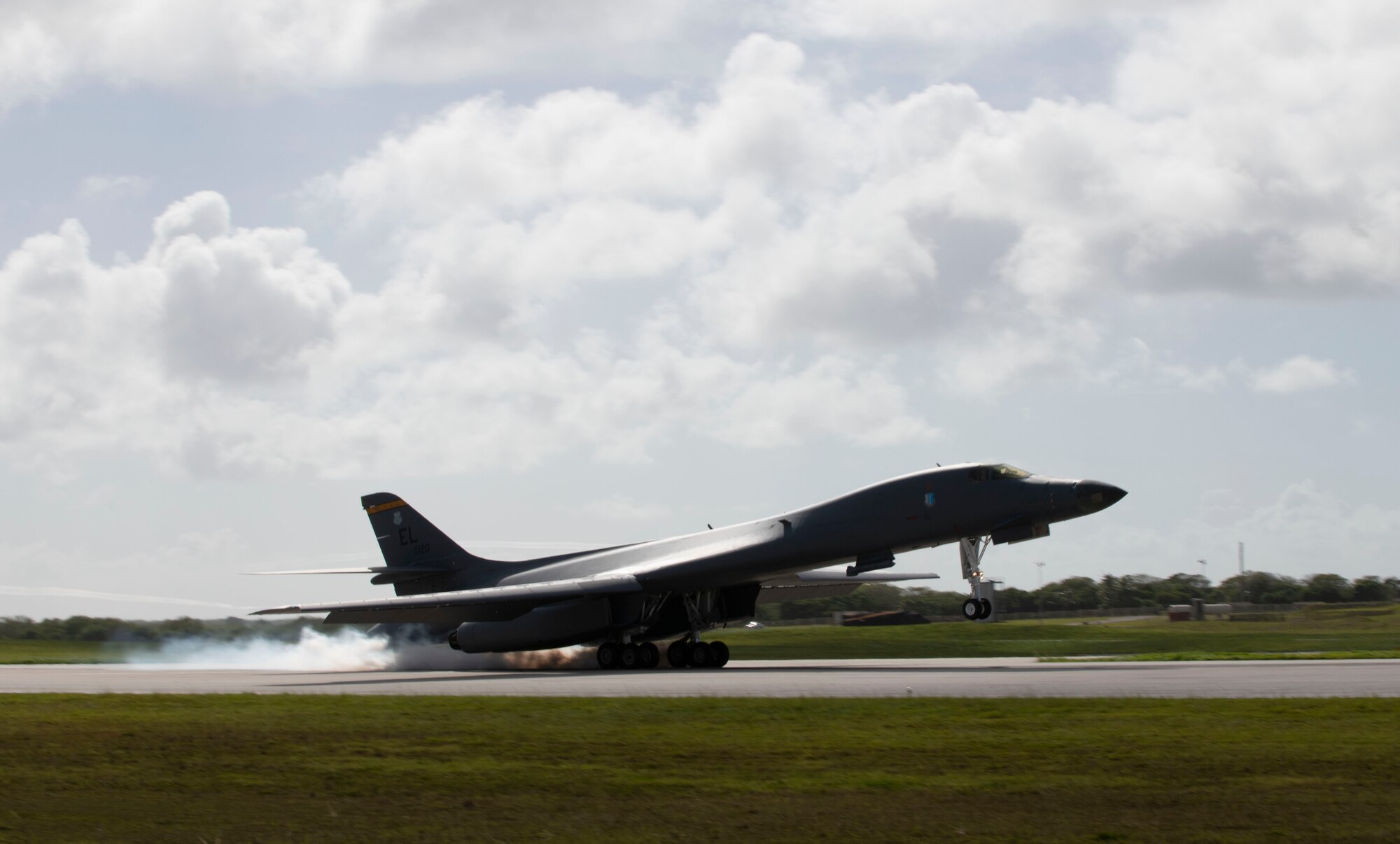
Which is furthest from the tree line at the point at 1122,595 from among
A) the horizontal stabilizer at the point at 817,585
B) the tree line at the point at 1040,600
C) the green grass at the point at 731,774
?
the green grass at the point at 731,774

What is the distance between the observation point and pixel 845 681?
73.3ft

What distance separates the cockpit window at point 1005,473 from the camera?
87.8ft

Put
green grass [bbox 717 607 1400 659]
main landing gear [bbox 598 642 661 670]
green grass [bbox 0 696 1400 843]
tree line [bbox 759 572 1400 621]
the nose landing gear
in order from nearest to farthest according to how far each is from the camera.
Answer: green grass [bbox 0 696 1400 843] → the nose landing gear → main landing gear [bbox 598 642 661 670] → green grass [bbox 717 607 1400 659] → tree line [bbox 759 572 1400 621]

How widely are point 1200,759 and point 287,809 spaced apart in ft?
23.0

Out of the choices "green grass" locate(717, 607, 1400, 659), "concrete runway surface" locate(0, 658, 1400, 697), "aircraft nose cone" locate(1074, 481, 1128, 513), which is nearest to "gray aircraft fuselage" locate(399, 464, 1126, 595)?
"aircraft nose cone" locate(1074, 481, 1128, 513)

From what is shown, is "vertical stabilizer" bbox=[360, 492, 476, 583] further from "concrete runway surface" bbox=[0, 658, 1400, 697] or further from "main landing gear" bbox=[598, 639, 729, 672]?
"main landing gear" bbox=[598, 639, 729, 672]

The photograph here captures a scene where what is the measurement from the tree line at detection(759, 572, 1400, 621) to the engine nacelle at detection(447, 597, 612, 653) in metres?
30.4

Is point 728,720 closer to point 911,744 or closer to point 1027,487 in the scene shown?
point 911,744

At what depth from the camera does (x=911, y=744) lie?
1220cm

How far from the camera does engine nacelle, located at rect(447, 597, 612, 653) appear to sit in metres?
30.9

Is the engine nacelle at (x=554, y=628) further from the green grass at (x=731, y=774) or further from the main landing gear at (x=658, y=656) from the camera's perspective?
the green grass at (x=731, y=774)

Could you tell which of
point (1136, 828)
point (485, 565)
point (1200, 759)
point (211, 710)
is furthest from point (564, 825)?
point (485, 565)

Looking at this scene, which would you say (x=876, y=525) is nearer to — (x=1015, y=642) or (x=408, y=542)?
(x=408, y=542)

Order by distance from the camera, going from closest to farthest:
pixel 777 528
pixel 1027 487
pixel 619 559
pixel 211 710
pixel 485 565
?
pixel 211 710 → pixel 1027 487 → pixel 777 528 → pixel 619 559 → pixel 485 565
